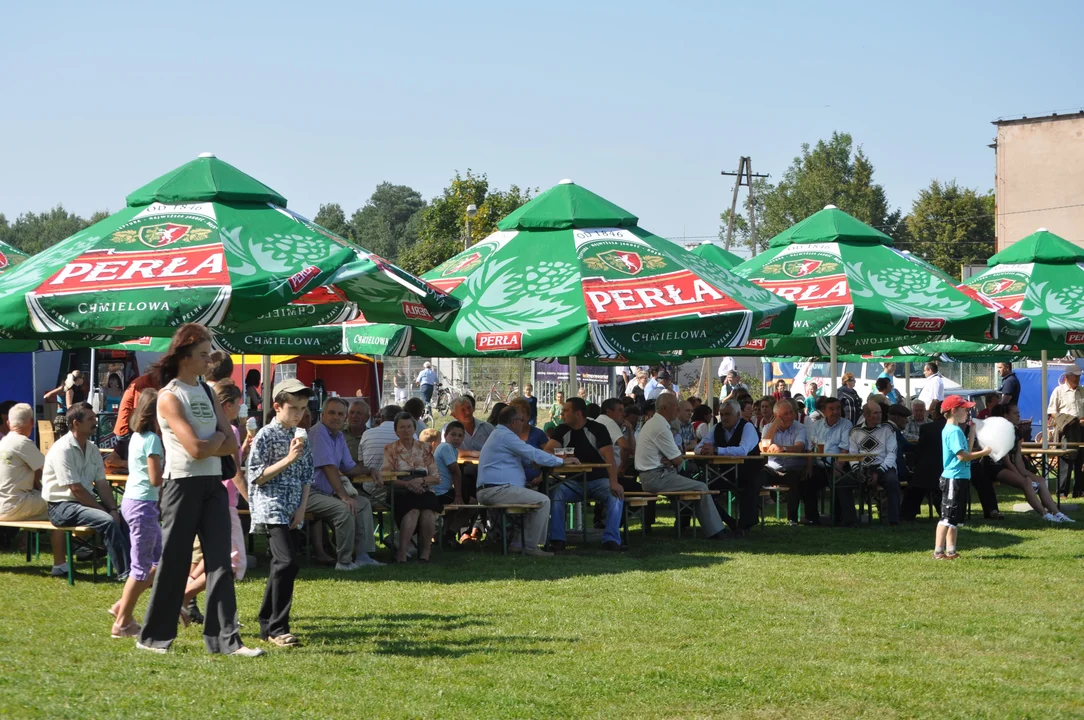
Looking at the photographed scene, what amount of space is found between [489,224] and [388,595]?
1428 inches

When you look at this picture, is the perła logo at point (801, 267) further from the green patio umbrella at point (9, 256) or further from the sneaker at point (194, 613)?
the sneaker at point (194, 613)

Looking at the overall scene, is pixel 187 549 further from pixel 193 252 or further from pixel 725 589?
pixel 725 589

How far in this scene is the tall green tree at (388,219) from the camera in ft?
391

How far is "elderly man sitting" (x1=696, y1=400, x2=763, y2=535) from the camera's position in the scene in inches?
517

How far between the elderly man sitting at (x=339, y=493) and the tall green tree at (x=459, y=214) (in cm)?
3255

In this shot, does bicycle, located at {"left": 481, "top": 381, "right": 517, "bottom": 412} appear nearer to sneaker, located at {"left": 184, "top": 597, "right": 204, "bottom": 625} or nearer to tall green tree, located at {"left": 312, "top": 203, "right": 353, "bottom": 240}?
sneaker, located at {"left": 184, "top": 597, "right": 204, "bottom": 625}

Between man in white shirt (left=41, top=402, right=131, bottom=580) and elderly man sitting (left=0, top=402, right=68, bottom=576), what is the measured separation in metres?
0.37

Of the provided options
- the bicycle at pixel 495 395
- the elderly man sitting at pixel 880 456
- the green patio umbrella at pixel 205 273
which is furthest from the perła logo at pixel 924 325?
the bicycle at pixel 495 395

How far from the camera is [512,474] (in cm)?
1163

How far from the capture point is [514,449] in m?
11.6

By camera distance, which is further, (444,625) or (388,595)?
(388,595)

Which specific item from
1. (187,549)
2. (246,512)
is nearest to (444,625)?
(187,549)

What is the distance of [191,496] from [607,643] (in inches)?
104

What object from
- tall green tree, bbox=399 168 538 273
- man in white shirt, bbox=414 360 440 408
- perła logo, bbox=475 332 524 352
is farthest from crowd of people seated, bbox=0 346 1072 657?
tall green tree, bbox=399 168 538 273
